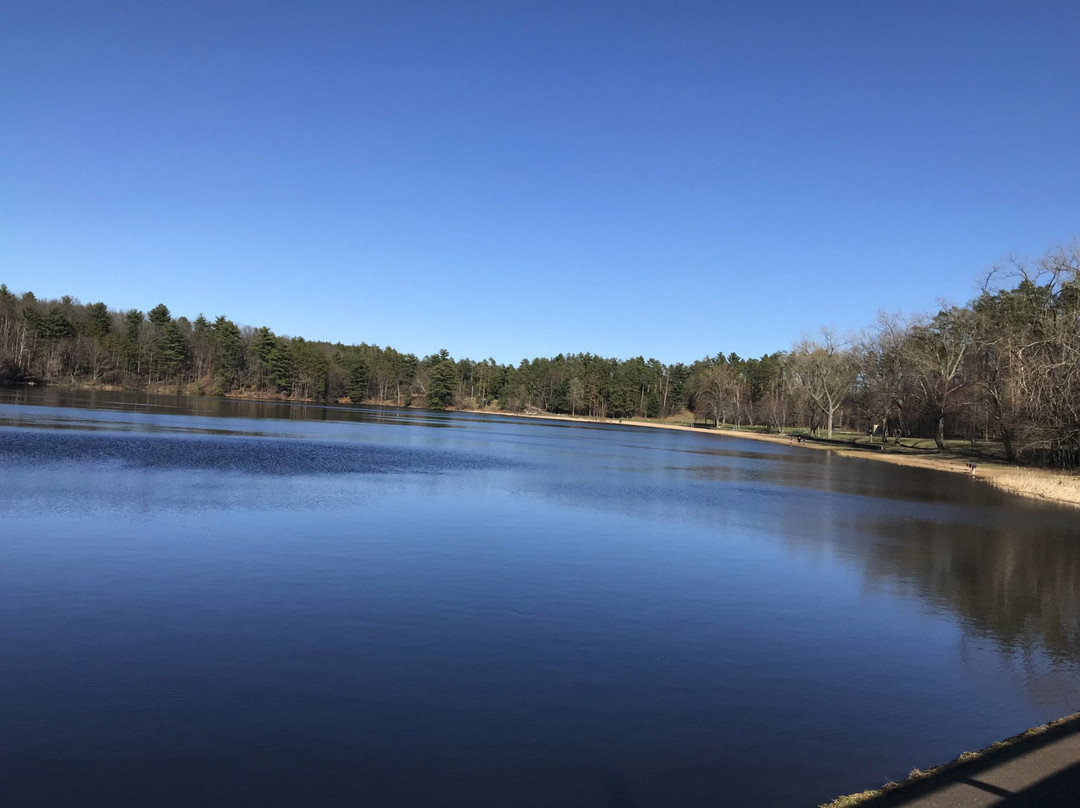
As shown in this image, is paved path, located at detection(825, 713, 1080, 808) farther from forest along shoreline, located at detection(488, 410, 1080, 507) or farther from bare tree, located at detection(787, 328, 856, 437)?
bare tree, located at detection(787, 328, 856, 437)

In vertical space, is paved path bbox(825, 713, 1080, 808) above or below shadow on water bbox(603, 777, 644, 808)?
above

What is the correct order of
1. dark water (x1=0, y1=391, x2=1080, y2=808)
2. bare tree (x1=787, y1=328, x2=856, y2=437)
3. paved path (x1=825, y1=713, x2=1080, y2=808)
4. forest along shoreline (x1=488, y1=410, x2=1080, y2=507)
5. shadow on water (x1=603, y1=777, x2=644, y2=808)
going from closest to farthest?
paved path (x1=825, y1=713, x2=1080, y2=808) → shadow on water (x1=603, y1=777, x2=644, y2=808) → dark water (x1=0, y1=391, x2=1080, y2=808) → forest along shoreline (x1=488, y1=410, x2=1080, y2=507) → bare tree (x1=787, y1=328, x2=856, y2=437)

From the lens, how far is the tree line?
4472cm

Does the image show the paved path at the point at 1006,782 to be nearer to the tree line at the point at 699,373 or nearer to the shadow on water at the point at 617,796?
the shadow on water at the point at 617,796

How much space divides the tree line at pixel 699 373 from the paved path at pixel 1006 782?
38.7 m

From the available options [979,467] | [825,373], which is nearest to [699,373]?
[825,373]

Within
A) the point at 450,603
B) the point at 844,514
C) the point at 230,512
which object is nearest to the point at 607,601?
the point at 450,603

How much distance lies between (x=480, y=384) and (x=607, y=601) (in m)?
150

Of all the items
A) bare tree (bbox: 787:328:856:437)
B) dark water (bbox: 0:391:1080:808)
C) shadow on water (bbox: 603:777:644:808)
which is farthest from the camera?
bare tree (bbox: 787:328:856:437)

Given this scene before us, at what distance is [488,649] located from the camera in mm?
9875

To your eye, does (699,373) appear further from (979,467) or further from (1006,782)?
(1006,782)

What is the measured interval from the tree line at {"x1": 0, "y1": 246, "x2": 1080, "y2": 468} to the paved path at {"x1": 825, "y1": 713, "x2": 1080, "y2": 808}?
38.7 meters

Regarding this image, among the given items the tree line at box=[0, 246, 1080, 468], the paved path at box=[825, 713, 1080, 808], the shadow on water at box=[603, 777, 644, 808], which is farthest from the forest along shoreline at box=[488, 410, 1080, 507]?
the shadow on water at box=[603, 777, 644, 808]

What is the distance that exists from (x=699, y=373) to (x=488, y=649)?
137520 mm
